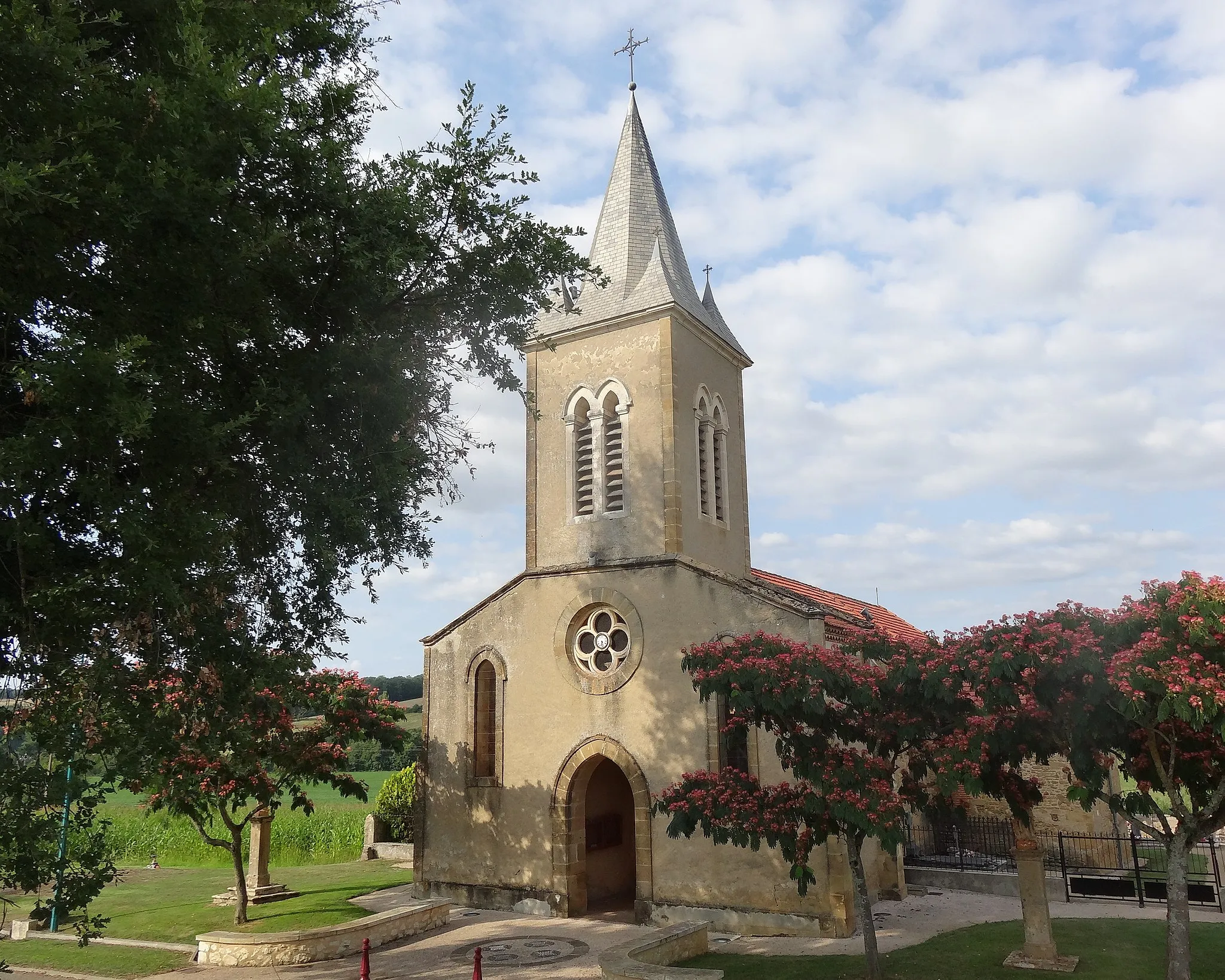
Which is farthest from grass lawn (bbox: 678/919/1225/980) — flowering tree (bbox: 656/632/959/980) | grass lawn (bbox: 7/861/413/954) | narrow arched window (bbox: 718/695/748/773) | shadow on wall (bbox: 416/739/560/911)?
grass lawn (bbox: 7/861/413/954)

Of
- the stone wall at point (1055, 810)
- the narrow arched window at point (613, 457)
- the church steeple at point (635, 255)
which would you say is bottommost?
the stone wall at point (1055, 810)

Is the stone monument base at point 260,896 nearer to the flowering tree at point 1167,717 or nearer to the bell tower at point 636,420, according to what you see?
the bell tower at point 636,420

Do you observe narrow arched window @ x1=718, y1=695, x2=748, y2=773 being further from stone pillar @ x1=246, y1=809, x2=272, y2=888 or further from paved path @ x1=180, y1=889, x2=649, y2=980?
stone pillar @ x1=246, y1=809, x2=272, y2=888

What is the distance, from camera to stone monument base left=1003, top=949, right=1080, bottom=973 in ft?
41.0

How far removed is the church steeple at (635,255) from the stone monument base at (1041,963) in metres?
13.2

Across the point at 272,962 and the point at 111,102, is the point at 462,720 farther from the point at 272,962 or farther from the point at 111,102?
the point at 111,102

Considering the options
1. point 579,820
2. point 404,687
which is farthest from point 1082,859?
point 404,687

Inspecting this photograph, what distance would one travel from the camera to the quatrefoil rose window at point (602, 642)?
17.9m

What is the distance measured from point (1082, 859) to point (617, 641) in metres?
13.3

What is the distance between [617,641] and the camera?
18.0 metres

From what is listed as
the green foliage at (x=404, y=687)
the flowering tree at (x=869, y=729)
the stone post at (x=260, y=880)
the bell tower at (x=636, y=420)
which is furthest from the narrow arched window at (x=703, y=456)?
the green foliage at (x=404, y=687)

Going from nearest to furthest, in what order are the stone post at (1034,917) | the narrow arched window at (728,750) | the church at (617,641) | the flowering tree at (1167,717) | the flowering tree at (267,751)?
the flowering tree at (1167,717) → the flowering tree at (267,751) → the stone post at (1034,917) → the narrow arched window at (728,750) → the church at (617,641)

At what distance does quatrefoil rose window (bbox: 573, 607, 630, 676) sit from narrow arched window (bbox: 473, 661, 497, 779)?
91.5 inches

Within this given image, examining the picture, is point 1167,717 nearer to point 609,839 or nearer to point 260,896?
point 609,839
